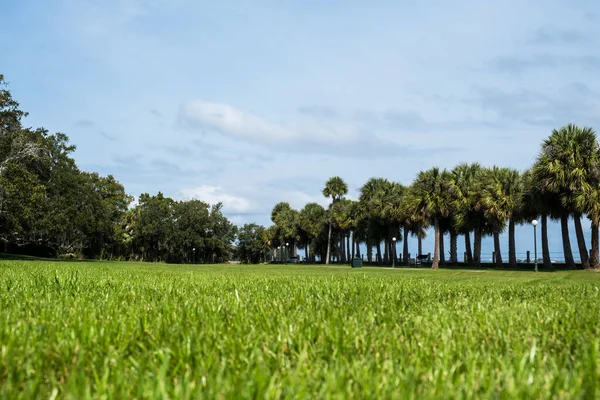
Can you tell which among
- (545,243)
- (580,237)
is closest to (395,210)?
(545,243)

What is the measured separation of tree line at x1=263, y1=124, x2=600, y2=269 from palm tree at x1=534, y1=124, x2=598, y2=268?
68 millimetres

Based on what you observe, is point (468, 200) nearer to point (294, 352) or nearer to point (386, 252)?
point (386, 252)

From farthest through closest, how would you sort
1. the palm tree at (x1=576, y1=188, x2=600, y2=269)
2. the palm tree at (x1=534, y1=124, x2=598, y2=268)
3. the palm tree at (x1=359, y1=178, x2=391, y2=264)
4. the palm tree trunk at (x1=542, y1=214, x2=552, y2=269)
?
the palm tree at (x1=359, y1=178, x2=391, y2=264), the palm tree trunk at (x1=542, y1=214, x2=552, y2=269), the palm tree at (x1=534, y1=124, x2=598, y2=268), the palm tree at (x1=576, y1=188, x2=600, y2=269)

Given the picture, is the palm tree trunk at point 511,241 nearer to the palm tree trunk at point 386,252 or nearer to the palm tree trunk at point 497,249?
the palm tree trunk at point 497,249

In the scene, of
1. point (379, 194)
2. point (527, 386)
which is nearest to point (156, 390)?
point (527, 386)

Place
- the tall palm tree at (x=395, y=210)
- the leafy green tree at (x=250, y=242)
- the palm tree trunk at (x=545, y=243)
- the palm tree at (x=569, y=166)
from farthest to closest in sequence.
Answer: the leafy green tree at (x=250, y=242)
the tall palm tree at (x=395, y=210)
the palm tree trunk at (x=545, y=243)
the palm tree at (x=569, y=166)

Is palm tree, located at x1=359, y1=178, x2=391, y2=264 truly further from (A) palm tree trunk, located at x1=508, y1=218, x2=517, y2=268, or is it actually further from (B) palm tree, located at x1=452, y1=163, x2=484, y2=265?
(A) palm tree trunk, located at x1=508, y1=218, x2=517, y2=268

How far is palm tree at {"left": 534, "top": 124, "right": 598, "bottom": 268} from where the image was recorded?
1518 inches

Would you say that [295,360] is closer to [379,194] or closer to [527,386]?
[527,386]

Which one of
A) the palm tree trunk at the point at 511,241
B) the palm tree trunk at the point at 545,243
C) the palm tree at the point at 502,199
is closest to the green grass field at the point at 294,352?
the palm tree trunk at the point at 545,243

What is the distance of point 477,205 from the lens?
2012 inches

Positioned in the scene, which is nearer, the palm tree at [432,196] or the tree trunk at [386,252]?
the palm tree at [432,196]

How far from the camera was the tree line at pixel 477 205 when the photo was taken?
3909 cm

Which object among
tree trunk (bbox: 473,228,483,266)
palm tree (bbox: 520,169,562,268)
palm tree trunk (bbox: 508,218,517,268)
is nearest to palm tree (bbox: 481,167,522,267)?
palm tree trunk (bbox: 508,218,517,268)
